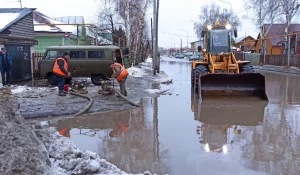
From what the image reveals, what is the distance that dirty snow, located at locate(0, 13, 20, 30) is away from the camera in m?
14.5

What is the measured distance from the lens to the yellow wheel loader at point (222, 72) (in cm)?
1209

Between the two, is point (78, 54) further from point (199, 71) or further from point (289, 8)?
point (289, 8)

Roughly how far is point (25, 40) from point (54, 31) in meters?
10.7

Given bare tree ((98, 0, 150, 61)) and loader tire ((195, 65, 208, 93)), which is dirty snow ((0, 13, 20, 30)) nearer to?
loader tire ((195, 65, 208, 93))

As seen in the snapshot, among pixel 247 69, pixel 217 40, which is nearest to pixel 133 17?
pixel 217 40

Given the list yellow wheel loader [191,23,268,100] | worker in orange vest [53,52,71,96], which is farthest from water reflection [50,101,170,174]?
yellow wheel loader [191,23,268,100]

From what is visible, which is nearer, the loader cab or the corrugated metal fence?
the loader cab

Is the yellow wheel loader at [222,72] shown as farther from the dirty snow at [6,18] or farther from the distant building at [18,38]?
the dirty snow at [6,18]

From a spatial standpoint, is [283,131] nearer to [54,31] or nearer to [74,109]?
[74,109]

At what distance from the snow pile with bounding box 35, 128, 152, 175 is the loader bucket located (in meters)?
7.68

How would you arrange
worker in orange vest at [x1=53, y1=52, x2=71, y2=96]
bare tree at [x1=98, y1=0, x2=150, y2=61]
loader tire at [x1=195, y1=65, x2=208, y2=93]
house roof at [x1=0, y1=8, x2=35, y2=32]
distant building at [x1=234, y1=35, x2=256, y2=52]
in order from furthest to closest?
distant building at [x1=234, y1=35, x2=256, y2=52]
bare tree at [x1=98, y1=0, x2=150, y2=61]
house roof at [x1=0, y1=8, x2=35, y2=32]
loader tire at [x1=195, y1=65, x2=208, y2=93]
worker in orange vest at [x1=53, y1=52, x2=71, y2=96]

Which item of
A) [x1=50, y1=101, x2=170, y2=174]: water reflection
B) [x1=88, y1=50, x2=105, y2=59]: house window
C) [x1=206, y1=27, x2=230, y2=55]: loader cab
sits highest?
[x1=206, y1=27, x2=230, y2=55]: loader cab

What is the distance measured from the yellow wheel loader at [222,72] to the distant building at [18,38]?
334 inches

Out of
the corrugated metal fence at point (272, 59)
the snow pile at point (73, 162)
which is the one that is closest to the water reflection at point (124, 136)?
the snow pile at point (73, 162)
